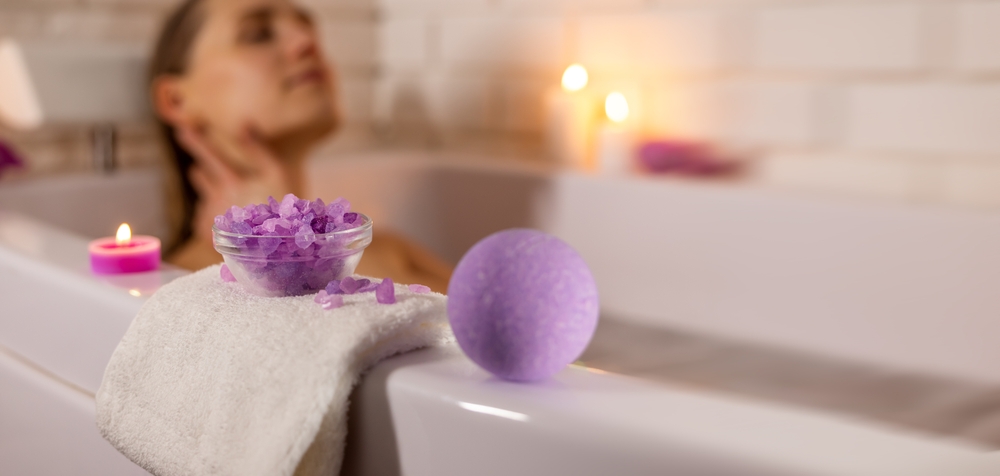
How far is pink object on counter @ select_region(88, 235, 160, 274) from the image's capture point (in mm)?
846

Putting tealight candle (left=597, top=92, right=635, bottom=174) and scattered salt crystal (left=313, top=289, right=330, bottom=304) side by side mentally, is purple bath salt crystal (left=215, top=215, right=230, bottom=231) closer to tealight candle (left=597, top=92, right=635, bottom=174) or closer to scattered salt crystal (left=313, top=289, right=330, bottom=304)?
scattered salt crystal (left=313, top=289, right=330, bottom=304)

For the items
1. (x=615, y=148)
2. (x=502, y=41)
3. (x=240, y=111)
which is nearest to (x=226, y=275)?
(x=240, y=111)

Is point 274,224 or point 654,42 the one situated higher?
point 654,42

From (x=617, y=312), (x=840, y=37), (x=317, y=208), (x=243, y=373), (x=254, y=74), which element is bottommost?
(x=617, y=312)

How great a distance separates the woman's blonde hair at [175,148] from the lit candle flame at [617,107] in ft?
2.53

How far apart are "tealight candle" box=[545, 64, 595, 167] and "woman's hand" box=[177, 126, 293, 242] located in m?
0.54

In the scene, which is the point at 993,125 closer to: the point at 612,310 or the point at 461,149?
the point at 612,310

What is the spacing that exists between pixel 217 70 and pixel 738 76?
0.91 m

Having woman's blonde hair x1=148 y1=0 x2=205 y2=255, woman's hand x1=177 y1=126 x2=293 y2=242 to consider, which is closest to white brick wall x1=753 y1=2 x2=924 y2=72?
woman's hand x1=177 y1=126 x2=293 y2=242

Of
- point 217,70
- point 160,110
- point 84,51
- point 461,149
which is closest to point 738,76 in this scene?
point 461,149

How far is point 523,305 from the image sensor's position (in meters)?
0.53

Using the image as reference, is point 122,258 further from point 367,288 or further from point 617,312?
point 617,312

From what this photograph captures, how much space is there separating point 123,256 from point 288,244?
0.27 meters

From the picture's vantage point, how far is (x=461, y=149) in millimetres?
2107
